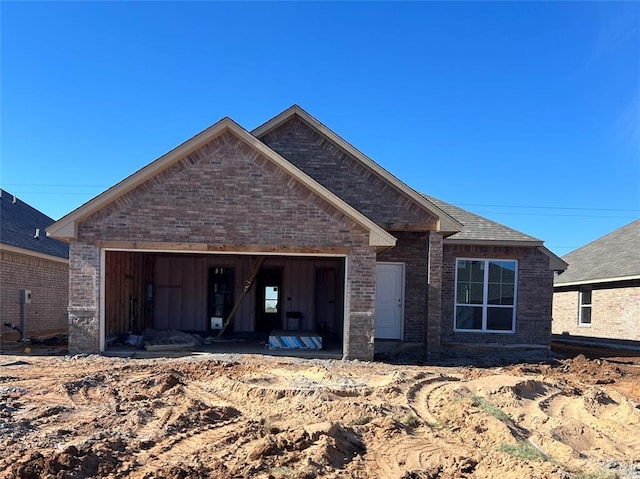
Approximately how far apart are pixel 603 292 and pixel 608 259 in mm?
2238

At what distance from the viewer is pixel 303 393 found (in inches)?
314

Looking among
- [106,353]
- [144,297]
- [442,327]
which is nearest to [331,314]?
[442,327]

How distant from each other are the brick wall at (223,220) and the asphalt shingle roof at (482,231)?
4.73 meters

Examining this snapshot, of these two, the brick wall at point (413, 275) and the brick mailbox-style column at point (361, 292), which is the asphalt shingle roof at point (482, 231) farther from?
the brick mailbox-style column at point (361, 292)

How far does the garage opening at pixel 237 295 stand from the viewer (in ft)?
55.0

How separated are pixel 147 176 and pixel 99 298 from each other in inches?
127

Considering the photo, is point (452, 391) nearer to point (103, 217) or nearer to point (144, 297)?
point (103, 217)

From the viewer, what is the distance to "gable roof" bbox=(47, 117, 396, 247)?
11.2 metres

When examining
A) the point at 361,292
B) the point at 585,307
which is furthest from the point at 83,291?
the point at 585,307

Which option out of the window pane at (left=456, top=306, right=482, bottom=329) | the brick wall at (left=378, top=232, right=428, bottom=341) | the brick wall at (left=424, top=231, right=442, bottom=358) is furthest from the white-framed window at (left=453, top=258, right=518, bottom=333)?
the brick wall at (left=424, top=231, right=442, bottom=358)

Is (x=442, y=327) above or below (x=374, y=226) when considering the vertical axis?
below

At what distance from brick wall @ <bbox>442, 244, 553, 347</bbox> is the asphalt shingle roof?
0.34m

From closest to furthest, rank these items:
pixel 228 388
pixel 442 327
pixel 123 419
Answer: pixel 123 419 → pixel 228 388 → pixel 442 327

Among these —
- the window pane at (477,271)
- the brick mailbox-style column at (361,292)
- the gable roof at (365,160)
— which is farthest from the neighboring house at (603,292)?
the brick mailbox-style column at (361,292)
